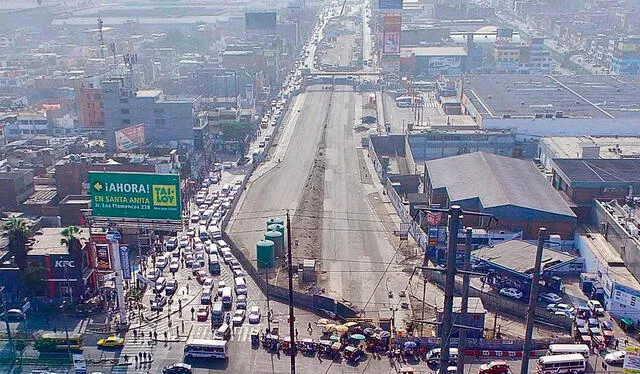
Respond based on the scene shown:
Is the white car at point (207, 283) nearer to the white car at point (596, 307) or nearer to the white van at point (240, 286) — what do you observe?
the white van at point (240, 286)

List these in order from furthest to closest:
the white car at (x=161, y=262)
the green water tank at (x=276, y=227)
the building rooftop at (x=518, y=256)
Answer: the green water tank at (x=276, y=227)
the white car at (x=161, y=262)
the building rooftop at (x=518, y=256)

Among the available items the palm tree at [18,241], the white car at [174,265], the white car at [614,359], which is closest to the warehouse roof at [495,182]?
the white car at [614,359]

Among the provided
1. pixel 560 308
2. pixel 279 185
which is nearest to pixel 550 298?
pixel 560 308

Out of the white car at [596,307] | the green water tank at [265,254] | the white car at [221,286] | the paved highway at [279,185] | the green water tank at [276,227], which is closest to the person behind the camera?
the white car at [596,307]

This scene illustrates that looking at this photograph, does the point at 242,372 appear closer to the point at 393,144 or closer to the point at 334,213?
the point at 334,213

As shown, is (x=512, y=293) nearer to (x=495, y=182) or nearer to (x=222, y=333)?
(x=495, y=182)

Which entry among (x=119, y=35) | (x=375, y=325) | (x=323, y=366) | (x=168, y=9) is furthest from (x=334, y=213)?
(x=168, y=9)

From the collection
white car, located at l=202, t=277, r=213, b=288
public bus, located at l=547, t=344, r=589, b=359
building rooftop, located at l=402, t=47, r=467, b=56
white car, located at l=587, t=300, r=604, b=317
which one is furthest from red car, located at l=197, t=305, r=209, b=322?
building rooftop, located at l=402, t=47, r=467, b=56
